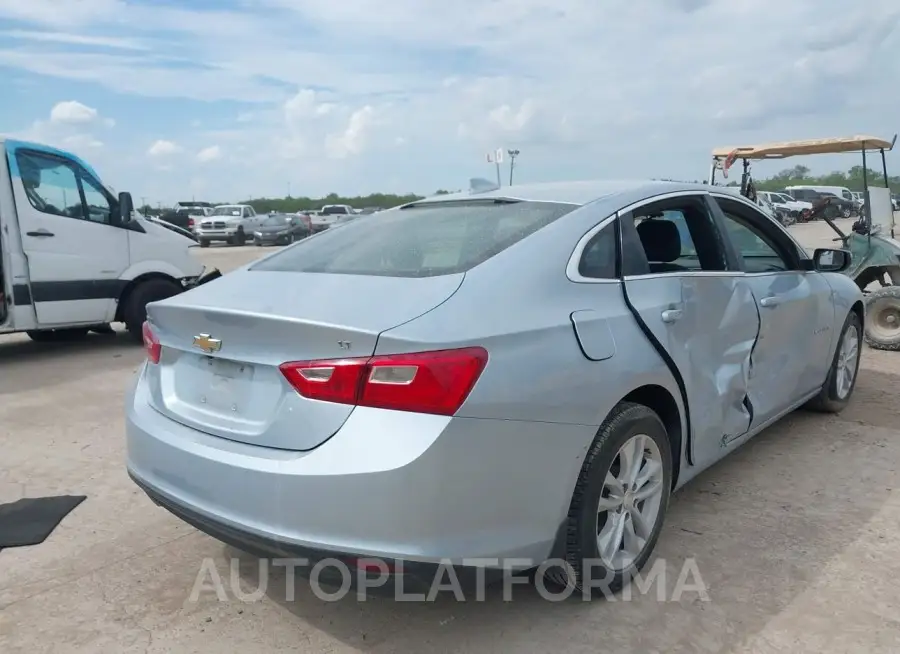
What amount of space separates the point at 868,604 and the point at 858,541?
0.56 m

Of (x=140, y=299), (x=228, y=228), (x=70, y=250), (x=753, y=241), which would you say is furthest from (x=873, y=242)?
(x=228, y=228)

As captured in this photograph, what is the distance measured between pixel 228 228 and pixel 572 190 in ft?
99.5

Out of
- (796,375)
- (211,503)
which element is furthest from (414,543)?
(796,375)

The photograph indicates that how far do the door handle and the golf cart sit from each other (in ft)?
17.5

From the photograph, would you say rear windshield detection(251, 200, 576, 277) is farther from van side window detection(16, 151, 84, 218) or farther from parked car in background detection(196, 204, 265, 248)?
parked car in background detection(196, 204, 265, 248)

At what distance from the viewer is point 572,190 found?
3.34m

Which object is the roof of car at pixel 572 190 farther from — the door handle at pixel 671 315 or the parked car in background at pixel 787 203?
the parked car in background at pixel 787 203

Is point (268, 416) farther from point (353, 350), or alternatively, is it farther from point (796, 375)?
point (796, 375)

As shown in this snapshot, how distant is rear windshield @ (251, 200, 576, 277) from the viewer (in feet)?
8.86

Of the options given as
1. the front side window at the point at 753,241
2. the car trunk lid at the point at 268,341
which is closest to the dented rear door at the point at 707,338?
the front side window at the point at 753,241

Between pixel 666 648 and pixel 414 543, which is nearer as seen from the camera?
pixel 414 543

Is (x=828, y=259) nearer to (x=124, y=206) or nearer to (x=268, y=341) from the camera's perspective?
(x=268, y=341)

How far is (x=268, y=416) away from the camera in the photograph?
2342mm

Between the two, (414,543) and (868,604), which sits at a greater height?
(414,543)
